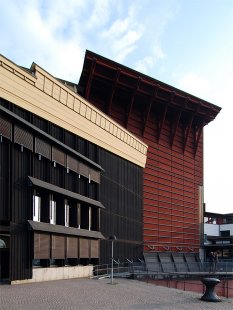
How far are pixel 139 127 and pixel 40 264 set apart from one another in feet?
93.1

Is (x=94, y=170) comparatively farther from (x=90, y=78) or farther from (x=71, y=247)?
(x=90, y=78)

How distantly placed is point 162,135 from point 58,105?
93.7ft

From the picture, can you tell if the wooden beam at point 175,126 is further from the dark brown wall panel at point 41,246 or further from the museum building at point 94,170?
the dark brown wall panel at point 41,246

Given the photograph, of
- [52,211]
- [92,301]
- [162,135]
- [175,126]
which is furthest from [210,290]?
[175,126]

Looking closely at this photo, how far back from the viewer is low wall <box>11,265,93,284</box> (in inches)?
983

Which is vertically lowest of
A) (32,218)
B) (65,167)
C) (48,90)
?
(32,218)

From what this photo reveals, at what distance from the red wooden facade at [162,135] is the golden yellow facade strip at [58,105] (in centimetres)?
676

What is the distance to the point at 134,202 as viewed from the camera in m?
46.5

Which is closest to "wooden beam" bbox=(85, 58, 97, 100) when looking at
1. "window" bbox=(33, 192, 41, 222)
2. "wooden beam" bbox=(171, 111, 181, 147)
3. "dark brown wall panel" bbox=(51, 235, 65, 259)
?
"wooden beam" bbox=(171, 111, 181, 147)

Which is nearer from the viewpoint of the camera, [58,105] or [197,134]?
[58,105]

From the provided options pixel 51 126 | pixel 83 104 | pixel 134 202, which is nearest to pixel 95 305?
pixel 51 126

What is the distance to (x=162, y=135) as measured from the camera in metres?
56.7

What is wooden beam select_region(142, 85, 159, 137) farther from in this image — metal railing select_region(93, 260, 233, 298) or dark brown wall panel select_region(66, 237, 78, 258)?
dark brown wall panel select_region(66, 237, 78, 258)

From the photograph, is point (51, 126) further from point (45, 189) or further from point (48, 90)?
point (45, 189)
